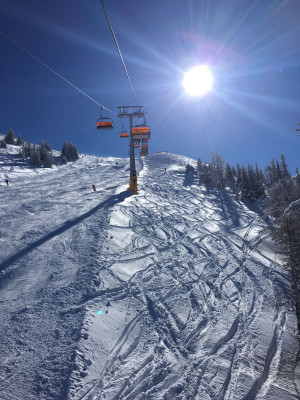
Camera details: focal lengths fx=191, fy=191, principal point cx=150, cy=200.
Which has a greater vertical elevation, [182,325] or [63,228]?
[63,228]

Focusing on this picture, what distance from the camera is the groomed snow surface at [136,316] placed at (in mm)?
4496

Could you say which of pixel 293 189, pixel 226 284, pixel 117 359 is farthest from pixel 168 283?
pixel 293 189

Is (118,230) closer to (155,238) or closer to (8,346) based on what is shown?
(155,238)

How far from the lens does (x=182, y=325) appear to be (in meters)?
6.20

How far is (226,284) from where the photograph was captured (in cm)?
855

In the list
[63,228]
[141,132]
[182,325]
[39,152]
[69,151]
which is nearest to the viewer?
[182,325]

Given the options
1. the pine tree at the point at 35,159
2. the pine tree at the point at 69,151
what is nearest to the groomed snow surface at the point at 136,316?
the pine tree at the point at 35,159

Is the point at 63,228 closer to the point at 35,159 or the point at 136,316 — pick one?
the point at 136,316

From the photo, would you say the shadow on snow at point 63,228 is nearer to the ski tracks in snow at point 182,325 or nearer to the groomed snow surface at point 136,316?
the groomed snow surface at point 136,316

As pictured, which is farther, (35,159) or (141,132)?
(35,159)

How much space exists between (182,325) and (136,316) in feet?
4.97

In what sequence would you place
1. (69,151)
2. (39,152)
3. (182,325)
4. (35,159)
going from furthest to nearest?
(69,151), (39,152), (35,159), (182,325)

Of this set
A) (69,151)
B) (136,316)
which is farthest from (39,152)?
(136,316)

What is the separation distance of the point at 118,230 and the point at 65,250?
3.45m
